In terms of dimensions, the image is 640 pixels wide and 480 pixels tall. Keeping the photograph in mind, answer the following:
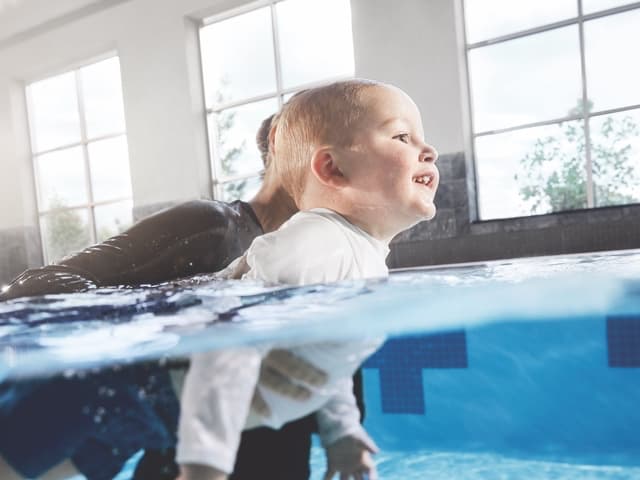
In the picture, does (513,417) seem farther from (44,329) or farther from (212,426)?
(44,329)

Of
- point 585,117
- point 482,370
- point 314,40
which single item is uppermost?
point 314,40

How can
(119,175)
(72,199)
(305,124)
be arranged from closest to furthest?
(305,124), (119,175), (72,199)

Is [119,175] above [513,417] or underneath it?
above

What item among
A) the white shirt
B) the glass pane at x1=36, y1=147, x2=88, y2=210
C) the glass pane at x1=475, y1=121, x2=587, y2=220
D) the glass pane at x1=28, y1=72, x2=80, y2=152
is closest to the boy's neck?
the white shirt

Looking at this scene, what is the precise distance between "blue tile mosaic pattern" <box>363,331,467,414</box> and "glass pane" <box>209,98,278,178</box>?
6.80m

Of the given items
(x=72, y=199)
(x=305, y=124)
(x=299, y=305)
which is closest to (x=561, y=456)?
(x=299, y=305)

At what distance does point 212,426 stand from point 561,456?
0.48 metres

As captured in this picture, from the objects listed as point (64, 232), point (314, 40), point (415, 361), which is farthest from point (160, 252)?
point (64, 232)

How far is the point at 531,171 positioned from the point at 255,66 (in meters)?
3.62

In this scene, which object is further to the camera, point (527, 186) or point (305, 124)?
point (527, 186)

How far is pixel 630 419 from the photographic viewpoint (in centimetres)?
87

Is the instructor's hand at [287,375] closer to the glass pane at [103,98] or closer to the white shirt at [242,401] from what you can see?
the white shirt at [242,401]

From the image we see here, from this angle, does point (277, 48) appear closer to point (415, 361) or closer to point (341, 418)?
point (415, 361)

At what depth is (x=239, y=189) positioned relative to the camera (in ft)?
25.2
